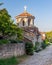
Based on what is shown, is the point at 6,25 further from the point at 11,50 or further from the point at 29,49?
the point at 29,49

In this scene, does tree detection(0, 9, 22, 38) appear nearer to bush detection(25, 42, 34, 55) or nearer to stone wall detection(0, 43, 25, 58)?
stone wall detection(0, 43, 25, 58)

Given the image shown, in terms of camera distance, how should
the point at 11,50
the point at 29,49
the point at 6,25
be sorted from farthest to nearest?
the point at 29,49 < the point at 6,25 < the point at 11,50

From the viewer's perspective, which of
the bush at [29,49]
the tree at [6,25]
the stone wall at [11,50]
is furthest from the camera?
the bush at [29,49]

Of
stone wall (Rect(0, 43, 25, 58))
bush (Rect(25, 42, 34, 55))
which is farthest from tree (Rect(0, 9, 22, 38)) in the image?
bush (Rect(25, 42, 34, 55))

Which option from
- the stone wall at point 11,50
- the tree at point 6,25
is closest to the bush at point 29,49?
the stone wall at point 11,50

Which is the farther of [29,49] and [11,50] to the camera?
[29,49]

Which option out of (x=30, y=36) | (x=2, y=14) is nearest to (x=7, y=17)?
(x=2, y=14)

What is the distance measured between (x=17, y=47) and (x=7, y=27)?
10.1ft

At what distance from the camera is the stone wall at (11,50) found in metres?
26.2

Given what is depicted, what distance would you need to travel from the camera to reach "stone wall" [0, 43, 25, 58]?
26188 mm

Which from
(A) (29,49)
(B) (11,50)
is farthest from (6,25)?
(A) (29,49)

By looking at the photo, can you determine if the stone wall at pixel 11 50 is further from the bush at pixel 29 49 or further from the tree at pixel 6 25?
the tree at pixel 6 25

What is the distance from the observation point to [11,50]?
2953 centimetres

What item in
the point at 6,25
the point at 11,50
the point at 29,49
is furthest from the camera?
the point at 29,49
